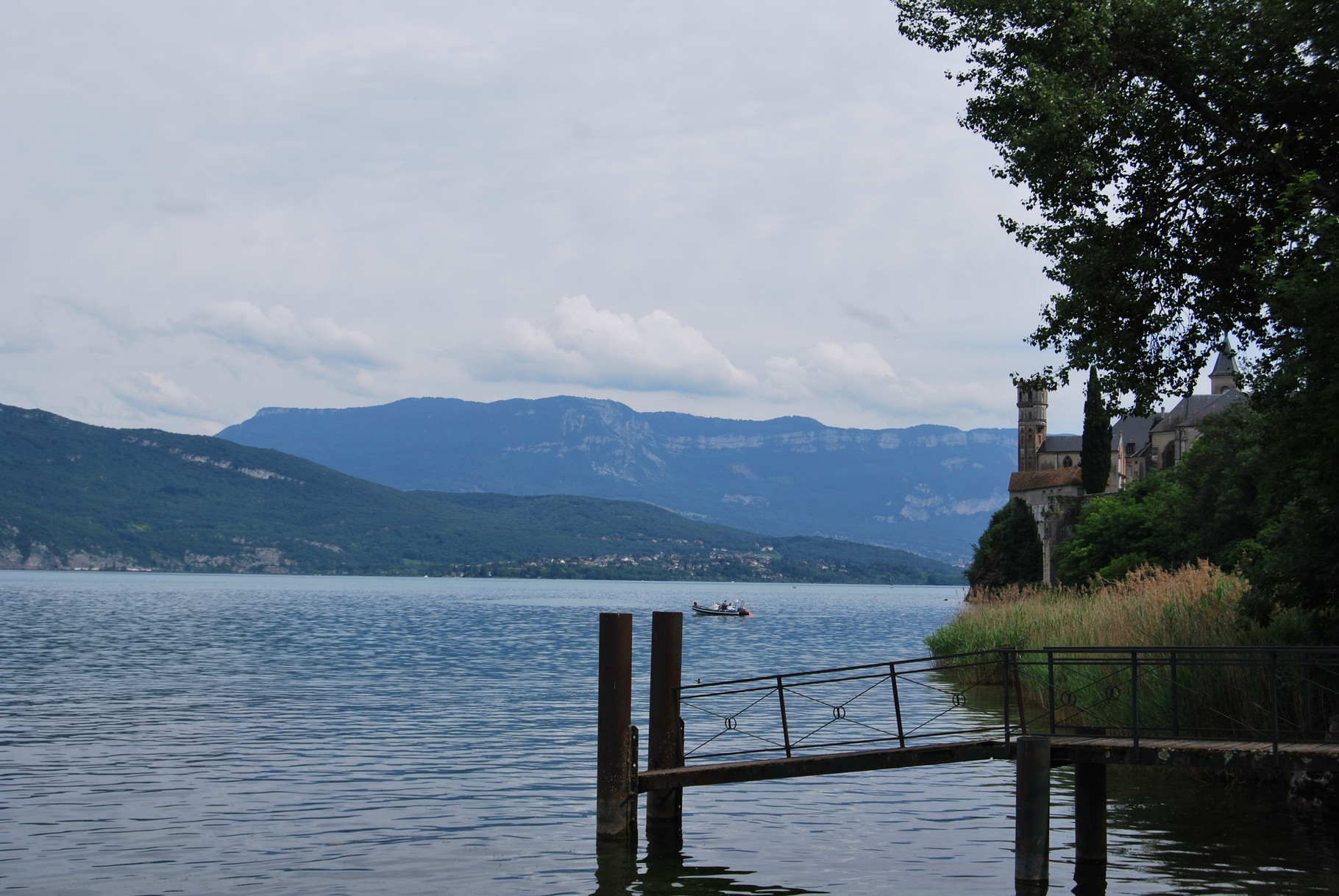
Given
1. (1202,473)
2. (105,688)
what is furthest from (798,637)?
(105,688)

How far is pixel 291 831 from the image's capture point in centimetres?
1975

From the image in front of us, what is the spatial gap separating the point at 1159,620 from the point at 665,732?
438 inches

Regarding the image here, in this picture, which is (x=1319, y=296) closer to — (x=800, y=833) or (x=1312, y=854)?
(x=1312, y=854)

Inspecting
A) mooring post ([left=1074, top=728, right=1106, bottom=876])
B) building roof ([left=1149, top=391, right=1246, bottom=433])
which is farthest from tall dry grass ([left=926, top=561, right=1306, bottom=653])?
building roof ([left=1149, top=391, right=1246, bottom=433])

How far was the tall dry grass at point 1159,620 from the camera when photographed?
22.4 metres

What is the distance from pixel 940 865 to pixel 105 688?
3135cm

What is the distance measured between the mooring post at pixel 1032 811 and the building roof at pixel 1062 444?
130309 mm

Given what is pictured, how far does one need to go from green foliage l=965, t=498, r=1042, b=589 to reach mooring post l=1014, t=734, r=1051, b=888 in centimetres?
8025

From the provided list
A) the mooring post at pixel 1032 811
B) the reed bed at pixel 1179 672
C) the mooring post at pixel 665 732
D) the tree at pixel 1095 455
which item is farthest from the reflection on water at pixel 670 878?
the tree at pixel 1095 455

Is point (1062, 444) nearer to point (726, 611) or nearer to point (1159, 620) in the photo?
point (726, 611)

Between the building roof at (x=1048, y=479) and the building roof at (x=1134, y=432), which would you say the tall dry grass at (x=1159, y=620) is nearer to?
the building roof at (x=1048, y=479)

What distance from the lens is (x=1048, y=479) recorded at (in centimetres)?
10756

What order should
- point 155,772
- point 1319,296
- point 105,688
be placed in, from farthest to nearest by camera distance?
point 105,688, point 155,772, point 1319,296

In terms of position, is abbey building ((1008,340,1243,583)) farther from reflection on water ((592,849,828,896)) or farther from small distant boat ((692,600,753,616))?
reflection on water ((592,849,828,896))
